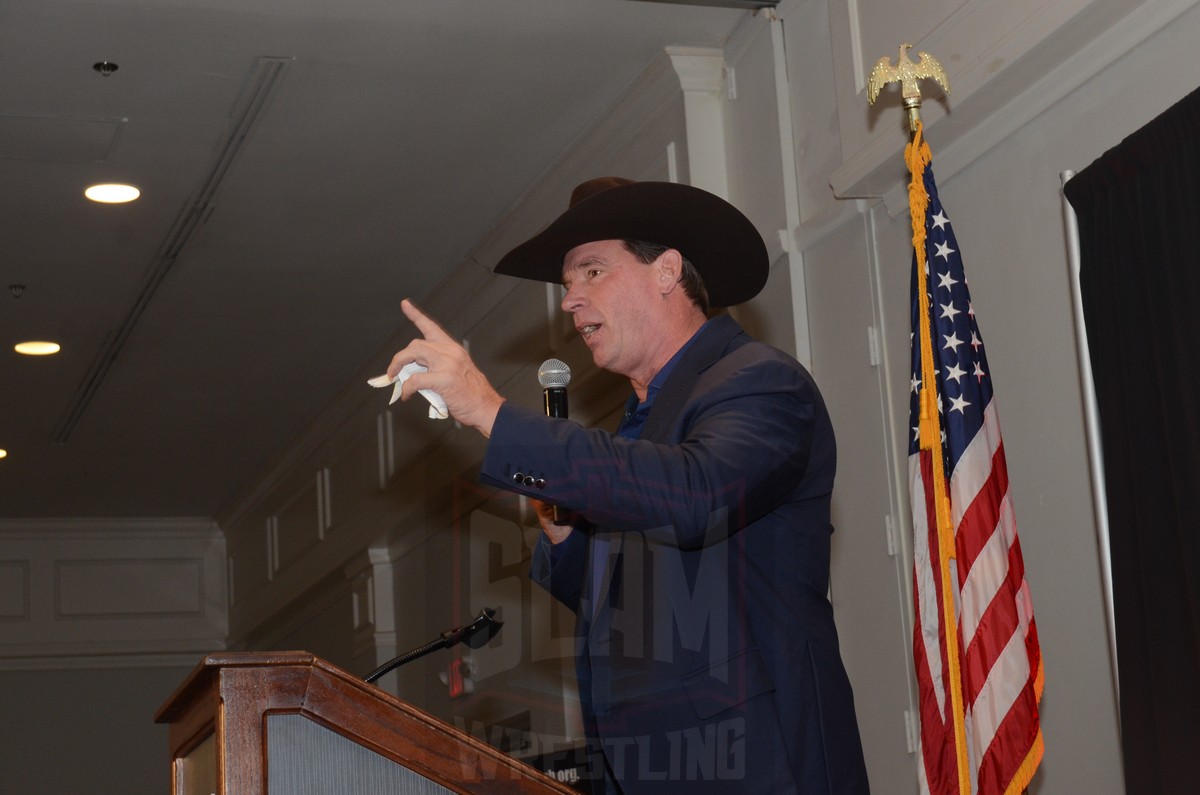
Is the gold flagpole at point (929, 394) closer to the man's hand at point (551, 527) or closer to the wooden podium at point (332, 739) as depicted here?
the man's hand at point (551, 527)

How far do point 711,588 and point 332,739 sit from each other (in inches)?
22.1

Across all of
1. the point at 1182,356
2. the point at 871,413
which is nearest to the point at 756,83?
the point at 871,413

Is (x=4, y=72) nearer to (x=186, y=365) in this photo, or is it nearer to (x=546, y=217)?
(x=546, y=217)

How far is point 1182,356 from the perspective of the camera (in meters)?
2.41

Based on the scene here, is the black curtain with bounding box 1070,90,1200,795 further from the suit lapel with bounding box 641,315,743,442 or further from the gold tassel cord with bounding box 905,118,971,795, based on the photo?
the suit lapel with bounding box 641,315,743,442

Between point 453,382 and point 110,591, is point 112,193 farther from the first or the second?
point 110,591

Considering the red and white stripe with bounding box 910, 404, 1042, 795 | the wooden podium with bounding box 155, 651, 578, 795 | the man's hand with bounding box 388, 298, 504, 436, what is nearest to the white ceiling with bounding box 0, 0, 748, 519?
the red and white stripe with bounding box 910, 404, 1042, 795

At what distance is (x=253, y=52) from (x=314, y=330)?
2.64 m

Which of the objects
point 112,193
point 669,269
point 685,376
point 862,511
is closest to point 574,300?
point 669,269

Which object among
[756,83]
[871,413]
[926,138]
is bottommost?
[871,413]

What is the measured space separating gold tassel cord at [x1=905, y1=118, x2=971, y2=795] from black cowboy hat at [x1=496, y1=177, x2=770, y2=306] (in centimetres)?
35

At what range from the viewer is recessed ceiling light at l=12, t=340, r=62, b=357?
21.9 feet

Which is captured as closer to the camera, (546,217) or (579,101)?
(579,101)

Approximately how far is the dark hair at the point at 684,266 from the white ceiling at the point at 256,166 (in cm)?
186
